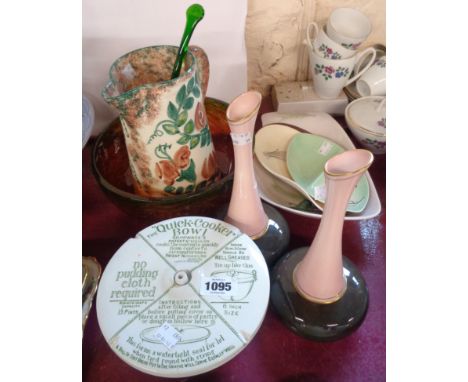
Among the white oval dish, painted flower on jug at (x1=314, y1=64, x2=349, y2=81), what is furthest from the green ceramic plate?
painted flower on jug at (x1=314, y1=64, x2=349, y2=81)

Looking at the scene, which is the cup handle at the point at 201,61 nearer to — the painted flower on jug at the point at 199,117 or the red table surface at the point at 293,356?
the painted flower on jug at the point at 199,117

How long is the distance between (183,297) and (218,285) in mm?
37

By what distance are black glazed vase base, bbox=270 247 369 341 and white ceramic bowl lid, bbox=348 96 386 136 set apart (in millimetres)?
269

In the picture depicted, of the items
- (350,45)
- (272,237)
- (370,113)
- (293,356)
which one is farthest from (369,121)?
(293,356)

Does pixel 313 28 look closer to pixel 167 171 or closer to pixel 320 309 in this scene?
pixel 167 171

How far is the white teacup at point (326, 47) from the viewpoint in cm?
64

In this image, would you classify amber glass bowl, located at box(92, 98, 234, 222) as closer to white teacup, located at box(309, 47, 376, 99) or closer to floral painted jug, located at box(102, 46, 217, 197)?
floral painted jug, located at box(102, 46, 217, 197)

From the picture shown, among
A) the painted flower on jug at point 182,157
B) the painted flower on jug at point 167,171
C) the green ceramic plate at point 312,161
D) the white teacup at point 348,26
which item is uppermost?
the white teacup at point 348,26

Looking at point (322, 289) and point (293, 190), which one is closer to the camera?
point (322, 289)

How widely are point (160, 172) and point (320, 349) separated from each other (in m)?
0.28

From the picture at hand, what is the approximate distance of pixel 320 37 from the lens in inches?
25.5

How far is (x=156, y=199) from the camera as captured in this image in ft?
1.59

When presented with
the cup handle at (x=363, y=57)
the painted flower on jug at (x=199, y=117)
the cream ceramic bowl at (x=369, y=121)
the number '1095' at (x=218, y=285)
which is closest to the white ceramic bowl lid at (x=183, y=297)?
the number '1095' at (x=218, y=285)

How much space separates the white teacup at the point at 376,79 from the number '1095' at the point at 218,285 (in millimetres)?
478
